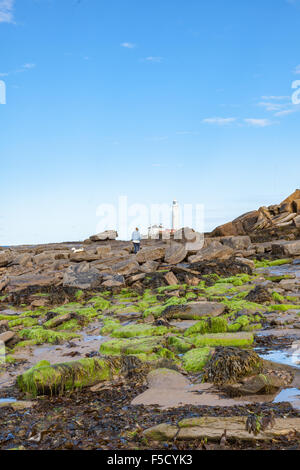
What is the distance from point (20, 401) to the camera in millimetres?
4652

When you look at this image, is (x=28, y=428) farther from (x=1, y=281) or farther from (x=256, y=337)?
(x=1, y=281)

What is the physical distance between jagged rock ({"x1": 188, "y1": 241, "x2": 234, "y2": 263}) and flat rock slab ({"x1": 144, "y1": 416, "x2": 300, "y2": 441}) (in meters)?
14.8

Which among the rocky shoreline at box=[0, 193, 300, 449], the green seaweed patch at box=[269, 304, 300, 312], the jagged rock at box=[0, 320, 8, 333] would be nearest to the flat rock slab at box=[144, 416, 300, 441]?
the rocky shoreline at box=[0, 193, 300, 449]

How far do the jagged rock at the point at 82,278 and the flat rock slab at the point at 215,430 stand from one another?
11.0 meters

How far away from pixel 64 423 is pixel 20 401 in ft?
2.99

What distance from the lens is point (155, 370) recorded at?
5375mm

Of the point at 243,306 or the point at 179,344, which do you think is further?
the point at 243,306

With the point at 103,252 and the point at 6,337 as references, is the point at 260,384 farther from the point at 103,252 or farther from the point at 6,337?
the point at 103,252

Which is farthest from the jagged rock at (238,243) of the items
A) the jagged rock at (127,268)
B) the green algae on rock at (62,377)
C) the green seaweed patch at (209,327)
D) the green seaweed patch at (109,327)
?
Result: the green algae on rock at (62,377)

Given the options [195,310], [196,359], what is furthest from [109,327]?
[196,359]

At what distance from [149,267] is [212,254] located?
3452 mm

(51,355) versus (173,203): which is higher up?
Answer: (173,203)

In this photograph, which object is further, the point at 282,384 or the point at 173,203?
A: the point at 173,203
